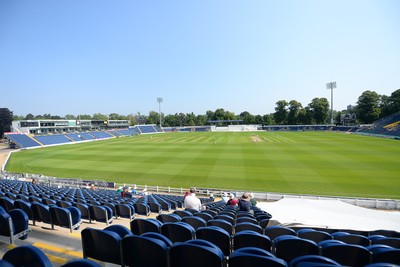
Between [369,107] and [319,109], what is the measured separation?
17897 mm

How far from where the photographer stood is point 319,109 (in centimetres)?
8919

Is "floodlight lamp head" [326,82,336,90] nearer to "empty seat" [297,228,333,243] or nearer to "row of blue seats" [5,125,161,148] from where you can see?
"row of blue seats" [5,125,161,148]

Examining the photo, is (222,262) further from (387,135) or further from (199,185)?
(387,135)

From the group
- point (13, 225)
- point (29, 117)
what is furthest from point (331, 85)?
point (29, 117)

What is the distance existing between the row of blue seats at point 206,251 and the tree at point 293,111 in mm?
102946

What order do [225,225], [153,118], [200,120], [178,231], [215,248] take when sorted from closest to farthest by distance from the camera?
[215,248] → [178,231] → [225,225] → [200,120] → [153,118]

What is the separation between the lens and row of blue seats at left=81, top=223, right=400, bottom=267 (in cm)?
224

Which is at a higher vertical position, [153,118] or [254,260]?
[153,118]

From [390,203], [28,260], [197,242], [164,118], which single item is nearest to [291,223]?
[197,242]

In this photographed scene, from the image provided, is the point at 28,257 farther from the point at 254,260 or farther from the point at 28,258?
the point at 254,260

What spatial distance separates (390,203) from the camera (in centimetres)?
1251

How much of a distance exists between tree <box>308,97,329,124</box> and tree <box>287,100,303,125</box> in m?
5.76

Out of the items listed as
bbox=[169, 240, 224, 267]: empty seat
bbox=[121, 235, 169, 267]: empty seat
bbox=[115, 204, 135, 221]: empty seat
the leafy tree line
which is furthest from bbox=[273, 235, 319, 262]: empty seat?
the leafy tree line

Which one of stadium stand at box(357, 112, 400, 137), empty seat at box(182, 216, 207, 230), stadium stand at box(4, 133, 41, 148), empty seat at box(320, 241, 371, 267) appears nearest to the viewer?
empty seat at box(320, 241, 371, 267)
